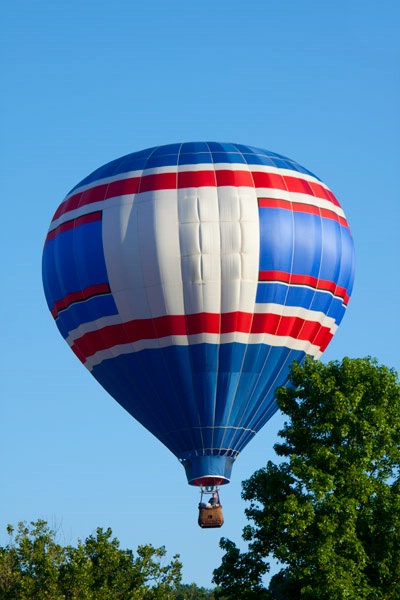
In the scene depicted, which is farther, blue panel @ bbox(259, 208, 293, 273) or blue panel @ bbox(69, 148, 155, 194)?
blue panel @ bbox(69, 148, 155, 194)

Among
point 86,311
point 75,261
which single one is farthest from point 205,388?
point 75,261

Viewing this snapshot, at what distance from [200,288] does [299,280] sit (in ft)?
12.1

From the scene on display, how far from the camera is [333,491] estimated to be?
44.6 m

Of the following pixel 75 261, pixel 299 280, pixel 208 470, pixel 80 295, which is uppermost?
pixel 75 261

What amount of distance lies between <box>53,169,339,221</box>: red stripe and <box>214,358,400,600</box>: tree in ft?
30.6

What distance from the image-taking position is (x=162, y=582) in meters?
58.1

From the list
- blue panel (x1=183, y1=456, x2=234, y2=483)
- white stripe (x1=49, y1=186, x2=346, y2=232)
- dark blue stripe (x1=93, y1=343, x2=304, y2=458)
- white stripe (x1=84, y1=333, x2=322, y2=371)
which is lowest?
blue panel (x1=183, y1=456, x2=234, y2=483)

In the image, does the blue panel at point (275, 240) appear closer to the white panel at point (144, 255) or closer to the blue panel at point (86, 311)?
the white panel at point (144, 255)

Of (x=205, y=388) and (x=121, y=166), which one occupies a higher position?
(x=121, y=166)

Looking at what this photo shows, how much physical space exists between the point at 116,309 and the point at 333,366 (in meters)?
10.1

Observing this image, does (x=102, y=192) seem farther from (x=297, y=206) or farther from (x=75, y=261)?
(x=297, y=206)

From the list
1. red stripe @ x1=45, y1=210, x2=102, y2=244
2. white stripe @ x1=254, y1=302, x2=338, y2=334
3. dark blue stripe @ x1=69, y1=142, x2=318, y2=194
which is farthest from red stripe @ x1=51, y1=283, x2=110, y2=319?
white stripe @ x1=254, y1=302, x2=338, y2=334

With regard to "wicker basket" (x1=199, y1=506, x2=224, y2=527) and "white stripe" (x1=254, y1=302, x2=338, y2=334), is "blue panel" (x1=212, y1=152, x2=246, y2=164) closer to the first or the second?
"white stripe" (x1=254, y1=302, x2=338, y2=334)

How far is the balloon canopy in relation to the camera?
173 ft
